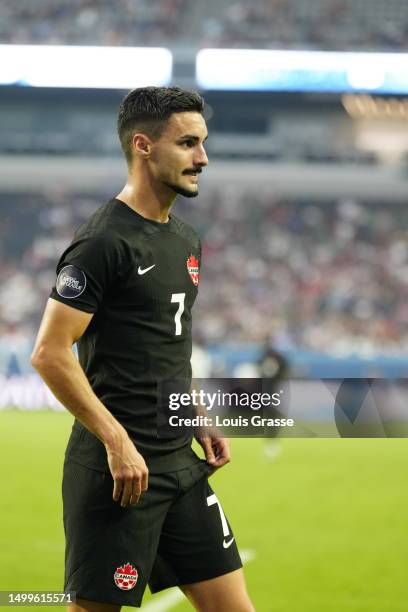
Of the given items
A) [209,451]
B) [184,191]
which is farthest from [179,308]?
[209,451]

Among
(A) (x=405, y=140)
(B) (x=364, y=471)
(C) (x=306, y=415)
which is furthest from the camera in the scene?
(A) (x=405, y=140)

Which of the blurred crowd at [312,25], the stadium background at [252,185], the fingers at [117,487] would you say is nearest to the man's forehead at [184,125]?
the fingers at [117,487]

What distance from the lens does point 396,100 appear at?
30.9 metres

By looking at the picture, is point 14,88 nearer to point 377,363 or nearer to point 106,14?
point 106,14

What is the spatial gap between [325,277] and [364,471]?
15.3 meters

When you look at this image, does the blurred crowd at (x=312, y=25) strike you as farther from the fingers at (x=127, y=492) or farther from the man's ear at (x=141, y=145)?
the fingers at (x=127, y=492)

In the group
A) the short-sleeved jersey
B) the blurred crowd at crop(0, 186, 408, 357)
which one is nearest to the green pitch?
the short-sleeved jersey

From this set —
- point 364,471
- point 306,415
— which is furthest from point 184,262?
point 364,471

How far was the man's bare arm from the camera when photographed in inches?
104

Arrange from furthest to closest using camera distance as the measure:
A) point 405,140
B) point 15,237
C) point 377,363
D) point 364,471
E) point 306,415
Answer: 1. point 405,140
2. point 15,237
3. point 377,363
4. point 364,471
5. point 306,415

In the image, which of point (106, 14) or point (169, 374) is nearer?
point (169, 374)

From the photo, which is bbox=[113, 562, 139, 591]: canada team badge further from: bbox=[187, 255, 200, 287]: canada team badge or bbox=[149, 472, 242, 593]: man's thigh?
bbox=[187, 255, 200, 287]: canada team badge

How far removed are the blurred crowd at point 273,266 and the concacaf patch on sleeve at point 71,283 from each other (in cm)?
1896

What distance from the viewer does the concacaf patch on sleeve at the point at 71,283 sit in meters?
2.69
